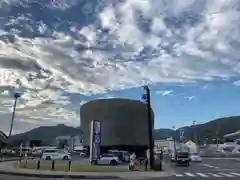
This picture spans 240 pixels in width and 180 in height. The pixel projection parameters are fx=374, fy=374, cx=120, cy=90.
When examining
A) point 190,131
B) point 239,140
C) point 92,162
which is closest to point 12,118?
point 92,162

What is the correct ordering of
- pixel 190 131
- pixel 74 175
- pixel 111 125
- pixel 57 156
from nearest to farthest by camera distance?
pixel 74 175 < pixel 57 156 < pixel 111 125 < pixel 190 131

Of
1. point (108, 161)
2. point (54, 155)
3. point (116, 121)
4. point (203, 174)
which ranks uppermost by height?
point (116, 121)

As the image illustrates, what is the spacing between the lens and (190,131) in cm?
17575

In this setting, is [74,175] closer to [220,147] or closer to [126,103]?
[126,103]

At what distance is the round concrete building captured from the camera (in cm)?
13588

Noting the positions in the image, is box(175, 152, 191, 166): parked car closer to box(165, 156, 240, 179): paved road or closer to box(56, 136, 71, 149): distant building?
box(165, 156, 240, 179): paved road

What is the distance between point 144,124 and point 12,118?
211 feet

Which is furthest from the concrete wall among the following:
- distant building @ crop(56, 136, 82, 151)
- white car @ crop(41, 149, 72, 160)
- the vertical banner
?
the vertical banner

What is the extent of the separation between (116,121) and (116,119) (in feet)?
2.78

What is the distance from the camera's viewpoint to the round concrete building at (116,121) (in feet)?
446

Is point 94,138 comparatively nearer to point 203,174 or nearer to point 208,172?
point 208,172

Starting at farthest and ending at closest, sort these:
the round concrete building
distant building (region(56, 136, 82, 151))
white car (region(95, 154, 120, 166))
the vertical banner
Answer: distant building (region(56, 136, 82, 151))
the round concrete building
the vertical banner
white car (region(95, 154, 120, 166))

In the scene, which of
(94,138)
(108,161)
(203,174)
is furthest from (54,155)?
(203,174)

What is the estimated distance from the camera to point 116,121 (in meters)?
137
